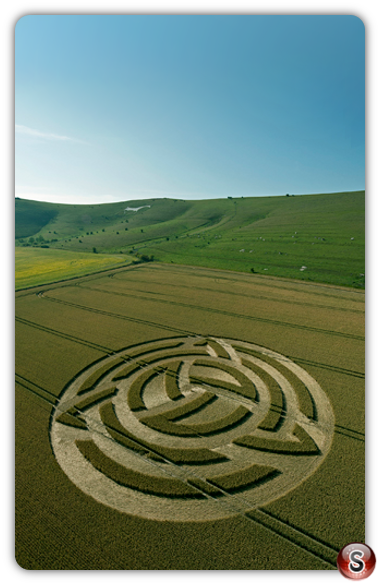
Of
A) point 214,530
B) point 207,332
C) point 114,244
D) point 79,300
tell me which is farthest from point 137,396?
point 114,244

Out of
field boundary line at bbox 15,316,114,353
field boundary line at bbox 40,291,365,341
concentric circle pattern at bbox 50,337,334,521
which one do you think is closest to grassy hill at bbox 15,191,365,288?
field boundary line at bbox 40,291,365,341

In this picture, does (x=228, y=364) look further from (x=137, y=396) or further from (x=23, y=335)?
(x=23, y=335)

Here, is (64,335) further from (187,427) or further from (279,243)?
(279,243)

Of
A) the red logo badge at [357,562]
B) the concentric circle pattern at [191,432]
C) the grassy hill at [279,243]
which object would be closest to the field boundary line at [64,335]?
the concentric circle pattern at [191,432]

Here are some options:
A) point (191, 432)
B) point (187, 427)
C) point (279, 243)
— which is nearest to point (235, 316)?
point (187, 427)

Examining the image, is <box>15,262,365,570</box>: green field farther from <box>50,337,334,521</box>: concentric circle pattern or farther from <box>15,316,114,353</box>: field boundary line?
<box>15,316,114,353</box>: field boundary line
